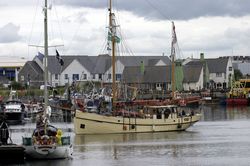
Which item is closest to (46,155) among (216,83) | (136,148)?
(136,148)

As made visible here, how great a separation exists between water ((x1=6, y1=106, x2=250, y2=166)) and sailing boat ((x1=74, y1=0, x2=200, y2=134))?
1.35 meters

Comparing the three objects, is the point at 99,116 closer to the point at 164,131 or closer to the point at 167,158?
the point at 164,131

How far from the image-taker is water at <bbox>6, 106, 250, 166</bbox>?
50.2 m

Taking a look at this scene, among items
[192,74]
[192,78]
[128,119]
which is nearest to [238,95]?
[192,78]

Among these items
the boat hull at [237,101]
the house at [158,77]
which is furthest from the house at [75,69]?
the boat hull at [237,101]

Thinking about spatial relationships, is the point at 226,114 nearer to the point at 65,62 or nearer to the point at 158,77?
the point at 158,77

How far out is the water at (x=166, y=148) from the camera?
50.2m

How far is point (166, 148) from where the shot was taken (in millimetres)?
60031

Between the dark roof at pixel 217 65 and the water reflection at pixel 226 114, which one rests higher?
the dark roof at pixel 217 65

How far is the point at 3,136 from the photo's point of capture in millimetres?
49344

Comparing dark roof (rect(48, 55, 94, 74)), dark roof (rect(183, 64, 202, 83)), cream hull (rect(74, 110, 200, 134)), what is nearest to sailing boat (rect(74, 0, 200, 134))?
cream hull (rect(74, 110, 200, 134))

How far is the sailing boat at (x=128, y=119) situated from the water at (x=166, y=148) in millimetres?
1348

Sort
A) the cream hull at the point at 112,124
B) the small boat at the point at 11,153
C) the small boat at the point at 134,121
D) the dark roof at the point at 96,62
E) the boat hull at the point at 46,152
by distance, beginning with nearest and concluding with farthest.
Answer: the small boat at the point at 11,153, the boat hull at the point at 46,152, the cream hull at the point at 112,124, the small boat at the point at 134,121, the dark roof at the point at 96,62

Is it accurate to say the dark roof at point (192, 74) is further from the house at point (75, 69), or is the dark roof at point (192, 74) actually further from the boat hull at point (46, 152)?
the boat hull at point (46, 152)
